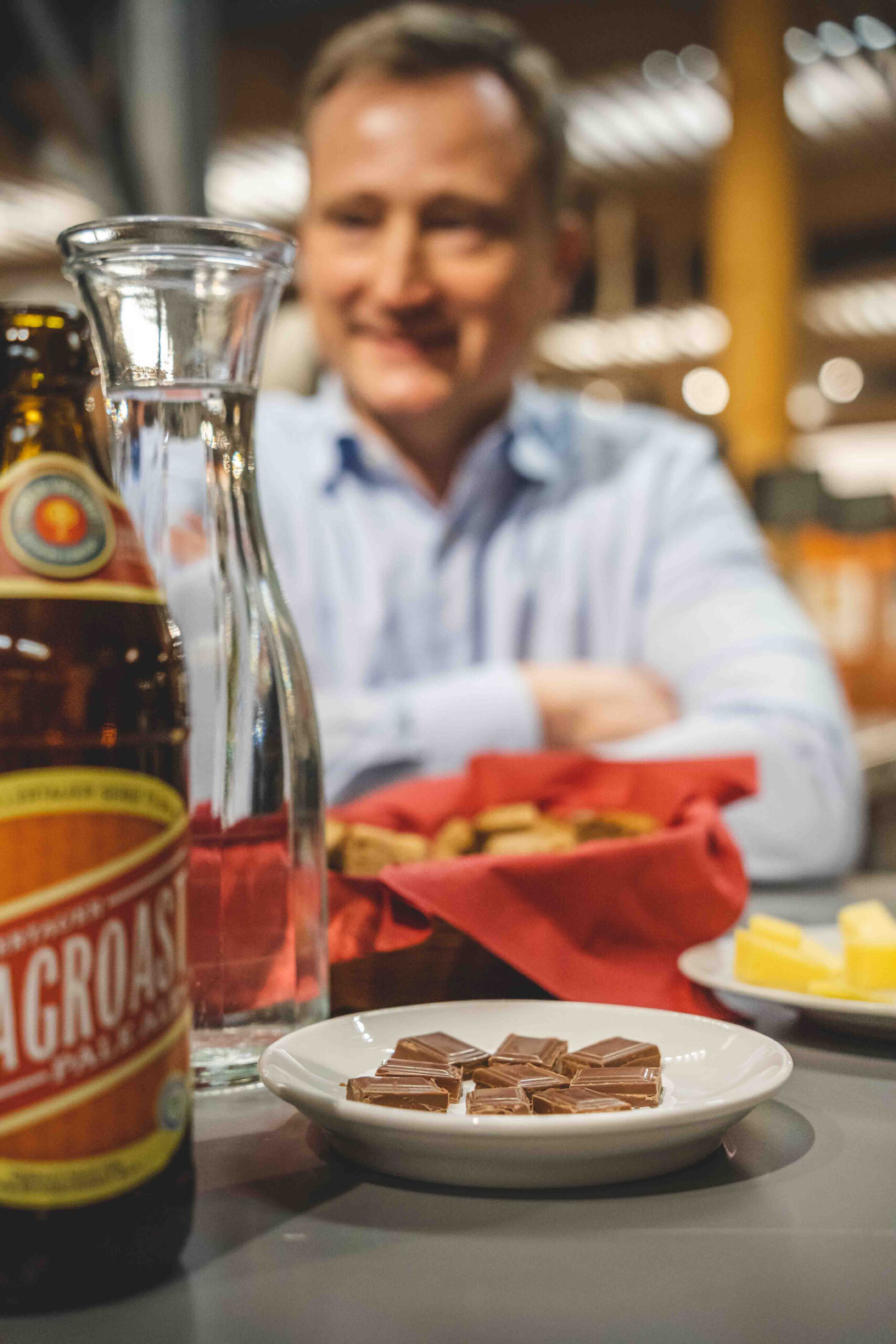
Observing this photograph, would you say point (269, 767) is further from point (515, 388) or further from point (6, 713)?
point (515, 388)

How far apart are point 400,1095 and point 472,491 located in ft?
5.26

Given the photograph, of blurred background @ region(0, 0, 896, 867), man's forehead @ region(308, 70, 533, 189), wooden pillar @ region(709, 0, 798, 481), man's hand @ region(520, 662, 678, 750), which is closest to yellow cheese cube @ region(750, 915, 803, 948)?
blurred background @ region(0, 0, 896, 867)

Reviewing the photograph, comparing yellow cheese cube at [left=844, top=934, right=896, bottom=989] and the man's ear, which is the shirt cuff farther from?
yellow cheese cube at [left=844, top=934, right=896, bottom=989]

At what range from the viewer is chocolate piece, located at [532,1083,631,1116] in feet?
1.45

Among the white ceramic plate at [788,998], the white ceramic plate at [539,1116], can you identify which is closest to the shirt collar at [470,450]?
the white ceramic plate at [788,998]

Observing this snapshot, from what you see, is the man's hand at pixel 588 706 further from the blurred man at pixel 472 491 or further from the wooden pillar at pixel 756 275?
the wooden pillar at pixel 756 275

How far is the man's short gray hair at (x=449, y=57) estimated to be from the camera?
1.84 meters

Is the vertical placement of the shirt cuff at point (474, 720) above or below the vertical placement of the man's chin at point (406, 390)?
below

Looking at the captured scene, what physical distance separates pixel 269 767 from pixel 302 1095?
0.17 meters

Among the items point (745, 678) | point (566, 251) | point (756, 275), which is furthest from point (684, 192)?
point (745, 678)

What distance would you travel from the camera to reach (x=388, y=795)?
0.89m

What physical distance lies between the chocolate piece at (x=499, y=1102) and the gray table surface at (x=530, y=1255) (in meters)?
→ 0.03

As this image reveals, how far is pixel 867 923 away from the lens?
0.65 meters

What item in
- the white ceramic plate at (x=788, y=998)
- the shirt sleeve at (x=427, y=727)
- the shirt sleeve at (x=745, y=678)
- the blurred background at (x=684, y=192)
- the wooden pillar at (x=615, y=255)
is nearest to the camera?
the white ceramic plate at (x=788, y=998)
